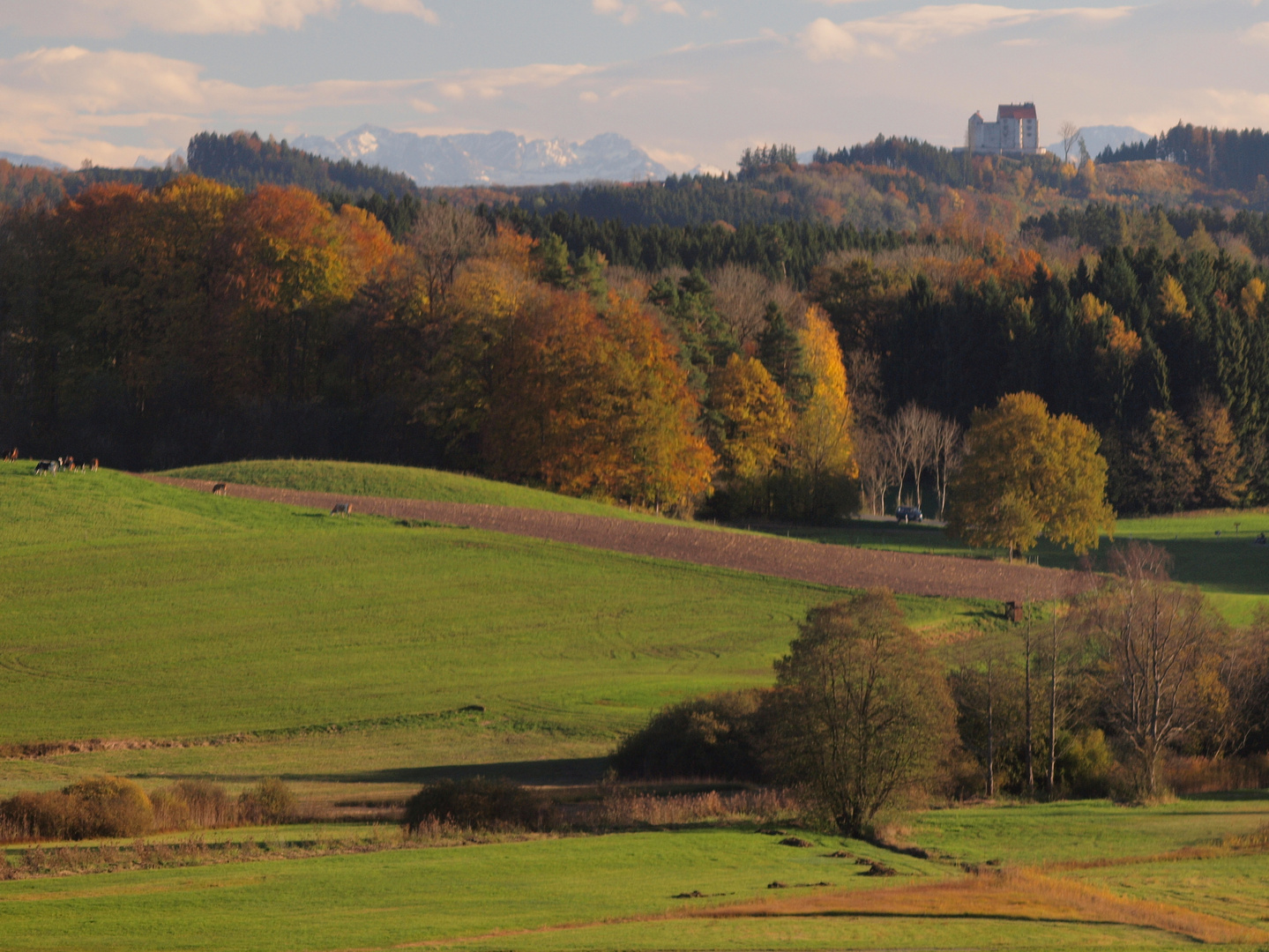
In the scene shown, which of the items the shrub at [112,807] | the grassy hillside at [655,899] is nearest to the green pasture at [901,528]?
the grassy hillside at [655,899]

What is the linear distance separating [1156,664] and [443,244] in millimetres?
68809

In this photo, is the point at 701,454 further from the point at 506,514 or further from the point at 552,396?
the point at 506,514

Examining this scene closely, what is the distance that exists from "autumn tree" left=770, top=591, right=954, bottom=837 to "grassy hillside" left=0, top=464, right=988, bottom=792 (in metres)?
8.59

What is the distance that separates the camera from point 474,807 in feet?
81.1

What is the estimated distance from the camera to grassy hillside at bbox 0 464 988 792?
34.7 meters

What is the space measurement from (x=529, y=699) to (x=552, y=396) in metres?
42.8

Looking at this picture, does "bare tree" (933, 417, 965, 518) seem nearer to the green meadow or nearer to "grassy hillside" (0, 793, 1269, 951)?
the green meadow

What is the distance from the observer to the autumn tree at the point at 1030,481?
254 ft

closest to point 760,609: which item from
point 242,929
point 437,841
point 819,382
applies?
point 437,841

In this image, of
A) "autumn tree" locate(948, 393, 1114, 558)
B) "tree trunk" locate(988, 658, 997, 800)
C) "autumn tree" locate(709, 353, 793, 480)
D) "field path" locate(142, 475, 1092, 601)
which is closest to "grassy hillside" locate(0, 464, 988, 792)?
"field path" locate(142, 475, 1092, 601)

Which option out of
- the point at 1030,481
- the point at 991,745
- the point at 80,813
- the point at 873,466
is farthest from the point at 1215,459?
the point at 80,813

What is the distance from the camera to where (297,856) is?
2022 centimetres

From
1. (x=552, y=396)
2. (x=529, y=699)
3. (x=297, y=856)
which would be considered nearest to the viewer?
(x=297, y=856)

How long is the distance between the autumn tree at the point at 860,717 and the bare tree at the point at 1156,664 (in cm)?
1037
